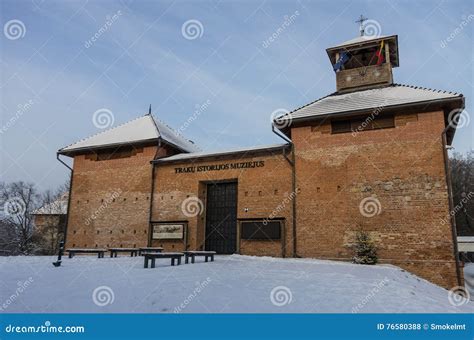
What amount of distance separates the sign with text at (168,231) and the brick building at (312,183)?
1.9 inches

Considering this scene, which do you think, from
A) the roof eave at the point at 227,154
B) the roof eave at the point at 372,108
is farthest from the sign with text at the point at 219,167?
the roof eave at the point at 372,108

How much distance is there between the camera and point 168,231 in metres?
15.3

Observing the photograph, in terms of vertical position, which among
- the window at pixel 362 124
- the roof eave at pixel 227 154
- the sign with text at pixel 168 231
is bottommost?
the sign with text at pixel 168 231

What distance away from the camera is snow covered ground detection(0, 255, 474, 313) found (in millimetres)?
5273

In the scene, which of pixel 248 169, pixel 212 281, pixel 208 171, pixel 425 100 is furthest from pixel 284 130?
pixel 212 281

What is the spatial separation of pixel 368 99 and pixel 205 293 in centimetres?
1065

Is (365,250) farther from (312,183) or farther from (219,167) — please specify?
(219,167)

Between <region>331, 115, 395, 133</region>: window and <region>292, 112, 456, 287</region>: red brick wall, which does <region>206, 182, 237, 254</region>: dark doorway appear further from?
<region>331, 115, 395, 133</region>: window

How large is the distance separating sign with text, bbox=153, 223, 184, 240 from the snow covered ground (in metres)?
6.63

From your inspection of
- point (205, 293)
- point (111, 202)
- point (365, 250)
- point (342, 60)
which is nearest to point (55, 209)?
point (111, 202)

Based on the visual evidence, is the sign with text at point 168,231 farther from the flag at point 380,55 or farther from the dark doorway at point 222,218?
the flag at point 380,55

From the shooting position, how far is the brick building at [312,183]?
1155 centimetres

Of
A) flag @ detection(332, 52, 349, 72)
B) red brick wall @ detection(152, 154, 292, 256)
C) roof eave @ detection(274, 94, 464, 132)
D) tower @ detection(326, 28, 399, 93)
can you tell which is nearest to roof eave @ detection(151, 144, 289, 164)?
red brick wall @ detection(152, 154, 292, 256)

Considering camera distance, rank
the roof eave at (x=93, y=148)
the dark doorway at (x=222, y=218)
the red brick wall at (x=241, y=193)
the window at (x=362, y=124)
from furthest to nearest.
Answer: the roof eave at (x=93, y=148), the dark doorway at (x=222, y=218), the red brick wall at (x=241, y=193), the window at (x=362, y=124)
